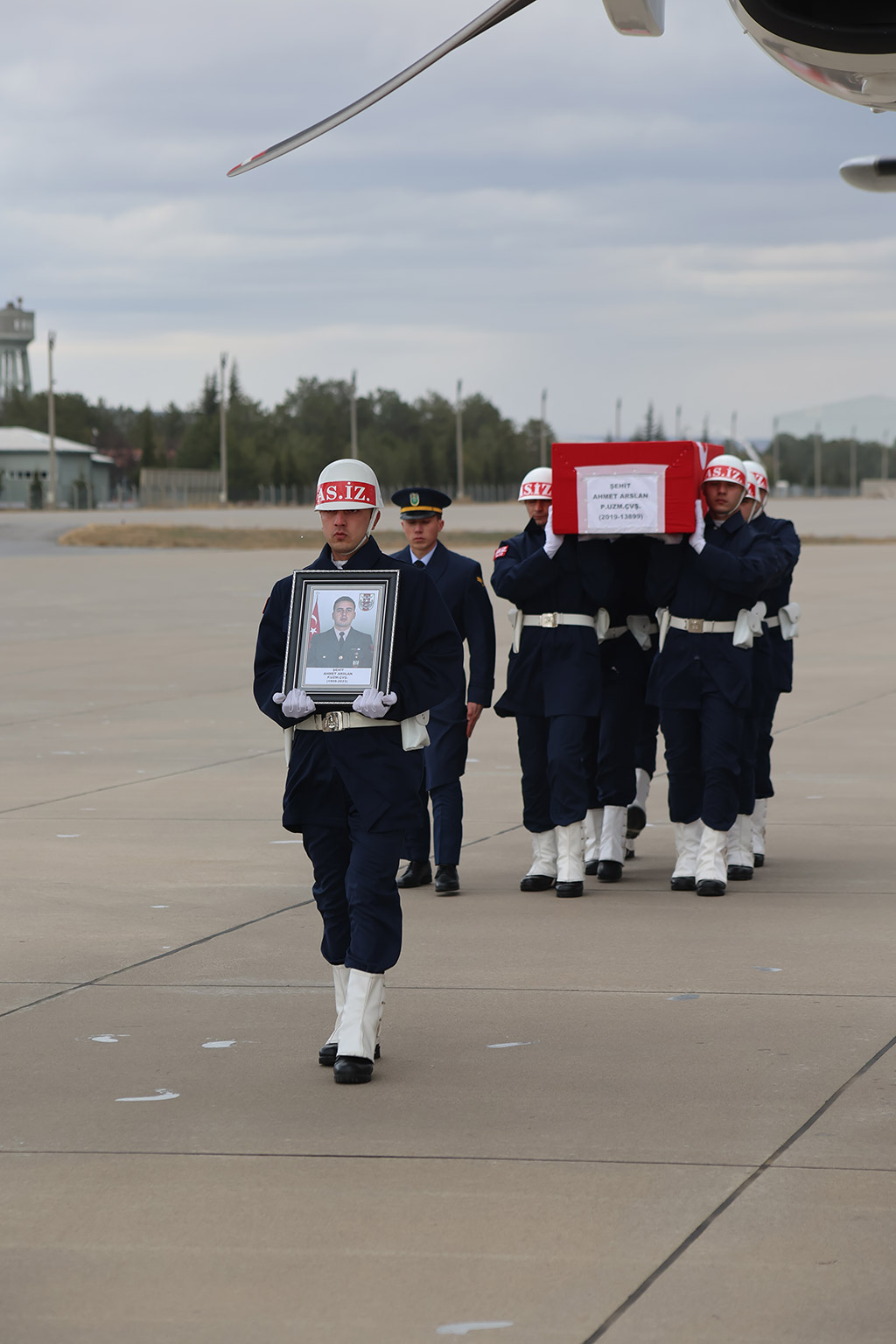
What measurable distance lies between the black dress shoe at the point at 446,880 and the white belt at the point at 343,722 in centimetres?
300

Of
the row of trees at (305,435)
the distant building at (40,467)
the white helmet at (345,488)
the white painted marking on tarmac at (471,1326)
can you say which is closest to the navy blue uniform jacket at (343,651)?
the white helmet at (345,488)

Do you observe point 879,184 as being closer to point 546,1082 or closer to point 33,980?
point 546,1082

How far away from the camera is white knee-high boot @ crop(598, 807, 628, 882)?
893cm

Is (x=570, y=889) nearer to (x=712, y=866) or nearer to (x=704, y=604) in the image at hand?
(x=712, y=866)

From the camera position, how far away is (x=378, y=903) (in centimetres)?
554

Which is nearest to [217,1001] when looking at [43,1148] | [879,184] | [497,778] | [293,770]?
[293,770]

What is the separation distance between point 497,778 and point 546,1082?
7174 mm

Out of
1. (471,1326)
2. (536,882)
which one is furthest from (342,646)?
(536,882)

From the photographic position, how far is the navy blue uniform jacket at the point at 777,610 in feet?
29.4

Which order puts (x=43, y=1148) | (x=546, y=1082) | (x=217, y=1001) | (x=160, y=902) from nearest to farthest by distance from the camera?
1. (x=43, y=1148)
2. (x=546, y=1082)
3. (x=217, y=1001)
4. (x=160, y=902)

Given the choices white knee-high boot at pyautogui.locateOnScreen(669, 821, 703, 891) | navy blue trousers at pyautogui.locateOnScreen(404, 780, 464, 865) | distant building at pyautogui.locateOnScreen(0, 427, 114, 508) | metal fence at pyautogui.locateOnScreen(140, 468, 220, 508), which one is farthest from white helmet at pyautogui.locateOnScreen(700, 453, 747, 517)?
metal fence at pyautogui.locateOnScreen(140, 468, 220, 508)

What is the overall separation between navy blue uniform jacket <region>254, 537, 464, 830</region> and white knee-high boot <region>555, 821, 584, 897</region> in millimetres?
2775

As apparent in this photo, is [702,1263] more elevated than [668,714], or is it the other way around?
[668,714]

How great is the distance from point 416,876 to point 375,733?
3.29 metres
